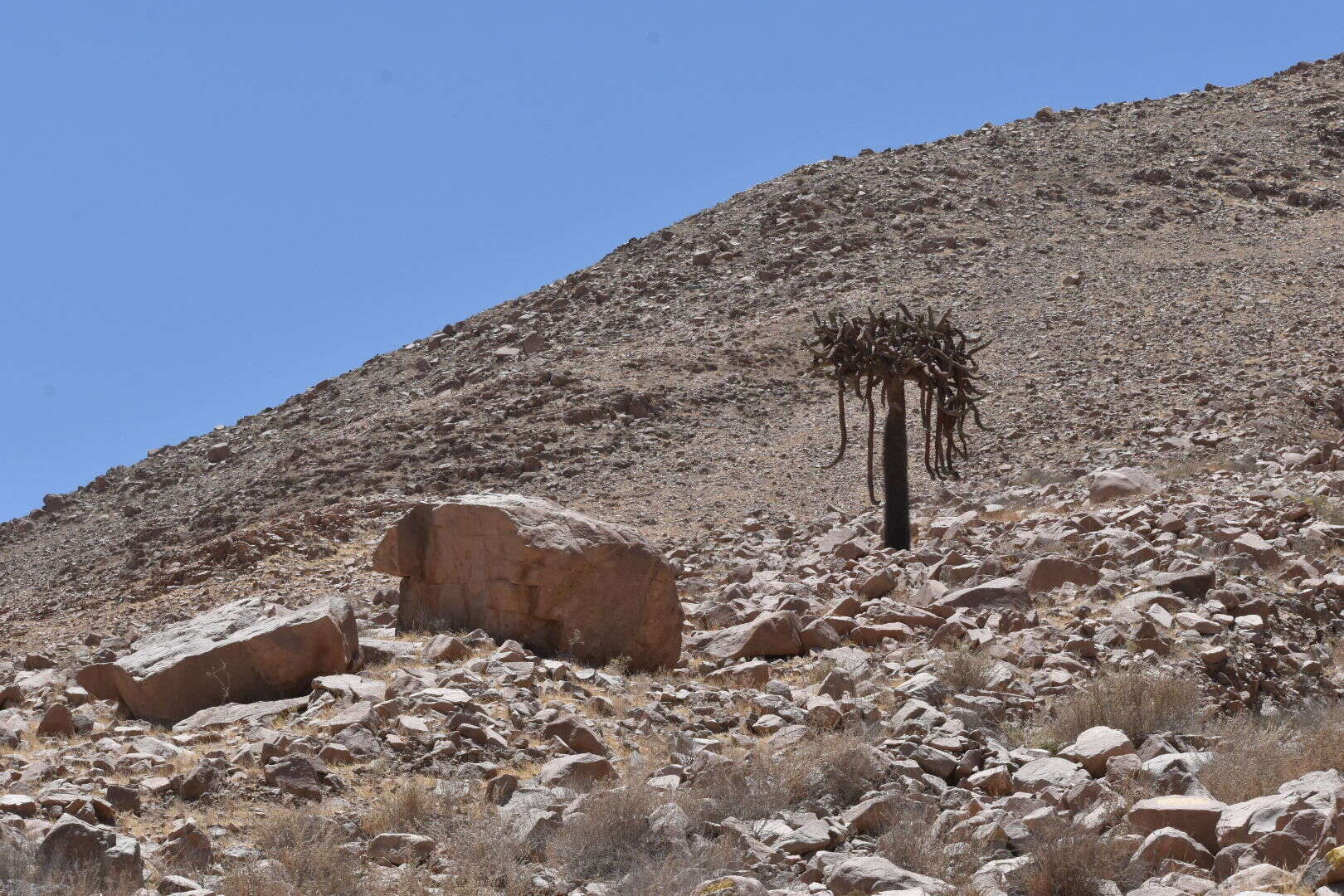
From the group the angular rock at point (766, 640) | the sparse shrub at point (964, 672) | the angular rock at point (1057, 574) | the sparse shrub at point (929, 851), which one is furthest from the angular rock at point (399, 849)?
the angular rock at point (1057, 574)

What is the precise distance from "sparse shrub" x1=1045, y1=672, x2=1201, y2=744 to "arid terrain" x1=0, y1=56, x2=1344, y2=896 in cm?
3

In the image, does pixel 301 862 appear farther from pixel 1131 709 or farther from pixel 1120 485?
pixel 1120 485

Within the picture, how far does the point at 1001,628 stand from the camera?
10273 mm

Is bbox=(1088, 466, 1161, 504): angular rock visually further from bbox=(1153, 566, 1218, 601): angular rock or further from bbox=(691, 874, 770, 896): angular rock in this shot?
bbox=(691, 874, 770, 896): angular rock

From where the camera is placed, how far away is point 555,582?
33.7 ft

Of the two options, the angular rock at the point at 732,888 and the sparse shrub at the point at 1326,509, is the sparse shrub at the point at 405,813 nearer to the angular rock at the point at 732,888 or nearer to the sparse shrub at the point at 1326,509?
the angular rock at the point at 732,888

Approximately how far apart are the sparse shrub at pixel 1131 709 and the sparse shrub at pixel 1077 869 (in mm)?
2064

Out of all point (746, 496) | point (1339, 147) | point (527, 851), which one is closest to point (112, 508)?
point (746, 496)

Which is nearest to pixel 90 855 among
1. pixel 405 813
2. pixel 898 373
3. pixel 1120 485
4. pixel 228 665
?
pixel 405 813

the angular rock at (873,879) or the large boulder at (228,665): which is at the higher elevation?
the large boulder at (228,665)

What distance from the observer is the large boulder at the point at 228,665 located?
869cm

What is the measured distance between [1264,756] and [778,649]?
13.6 ft

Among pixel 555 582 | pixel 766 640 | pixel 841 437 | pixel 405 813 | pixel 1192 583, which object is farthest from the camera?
pixel 841 437

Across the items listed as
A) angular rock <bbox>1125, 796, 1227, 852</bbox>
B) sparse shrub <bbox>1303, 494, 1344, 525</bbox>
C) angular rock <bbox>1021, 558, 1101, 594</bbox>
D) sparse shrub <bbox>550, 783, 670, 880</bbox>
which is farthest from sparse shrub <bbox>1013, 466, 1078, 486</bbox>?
sparse shrub <bbox>550, 783, 670, 880</bbox>
